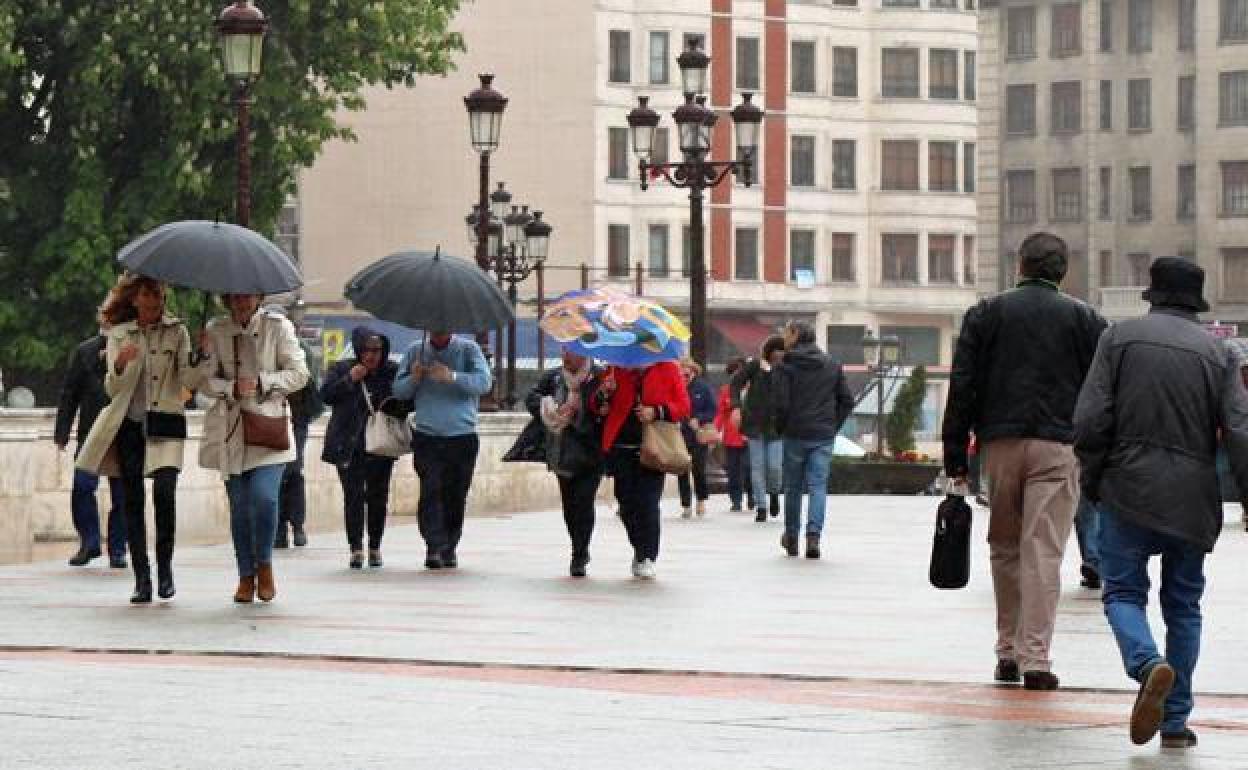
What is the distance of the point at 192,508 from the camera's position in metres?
27.5

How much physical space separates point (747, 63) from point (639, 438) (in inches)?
2739

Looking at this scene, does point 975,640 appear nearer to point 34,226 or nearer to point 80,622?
point 80,622

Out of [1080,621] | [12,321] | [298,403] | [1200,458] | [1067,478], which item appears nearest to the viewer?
[1200,458]

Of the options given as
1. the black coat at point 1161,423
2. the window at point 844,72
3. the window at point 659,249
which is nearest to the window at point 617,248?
the window at point 659,249

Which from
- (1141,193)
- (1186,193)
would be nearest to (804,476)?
(1186,193)

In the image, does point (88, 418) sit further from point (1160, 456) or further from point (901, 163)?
point (901, 163)

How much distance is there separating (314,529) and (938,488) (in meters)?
17.9

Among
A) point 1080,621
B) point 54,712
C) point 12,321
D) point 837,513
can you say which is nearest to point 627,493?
point 1080,621

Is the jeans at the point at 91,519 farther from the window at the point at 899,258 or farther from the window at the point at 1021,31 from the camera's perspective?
the window at the point at 1021,31

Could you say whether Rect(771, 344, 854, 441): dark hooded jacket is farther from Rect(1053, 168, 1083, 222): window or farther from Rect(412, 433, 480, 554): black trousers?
Rect(1053, 168, 1083, 222): window

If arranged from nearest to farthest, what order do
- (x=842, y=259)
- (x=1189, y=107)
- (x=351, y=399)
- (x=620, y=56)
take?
1. (x=351, y=399)
2. (x=620, y=56)
3. (x=842, y=259)
4. (x=1189, y=107)

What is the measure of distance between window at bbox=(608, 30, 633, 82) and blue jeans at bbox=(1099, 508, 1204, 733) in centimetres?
7587

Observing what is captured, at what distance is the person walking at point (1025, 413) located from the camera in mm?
13500

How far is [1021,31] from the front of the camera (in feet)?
346
